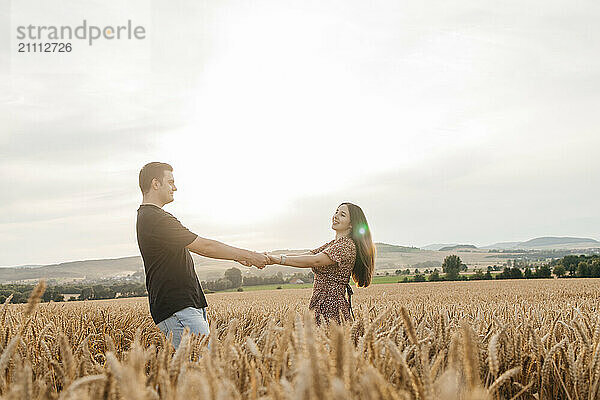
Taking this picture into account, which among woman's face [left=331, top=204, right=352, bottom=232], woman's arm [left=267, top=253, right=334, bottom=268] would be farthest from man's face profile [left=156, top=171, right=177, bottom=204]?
woman's face [left=331, top=204, right=352, bottom=232]

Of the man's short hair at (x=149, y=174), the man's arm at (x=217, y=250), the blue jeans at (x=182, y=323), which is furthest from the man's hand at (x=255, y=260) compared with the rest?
the man's short hair at (x=149, y=174)

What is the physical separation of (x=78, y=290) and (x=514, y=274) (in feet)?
94.4

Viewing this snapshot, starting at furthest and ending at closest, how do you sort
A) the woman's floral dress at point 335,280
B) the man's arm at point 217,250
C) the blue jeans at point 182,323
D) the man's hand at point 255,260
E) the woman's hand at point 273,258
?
the woman's hand at point 273,258
the man's hand at point 255,260
the woman's floral dress at point 335,280
the man's arm at point 217,250
the blue jeans at point 182,323

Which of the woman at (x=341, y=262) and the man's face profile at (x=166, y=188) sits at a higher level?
the man's face profile at (x=166, y=188)

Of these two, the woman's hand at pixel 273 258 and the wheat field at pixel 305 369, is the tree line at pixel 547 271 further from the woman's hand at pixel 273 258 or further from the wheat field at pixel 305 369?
the wheat field at pixel 305 369

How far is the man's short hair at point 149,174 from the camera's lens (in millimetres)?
5230

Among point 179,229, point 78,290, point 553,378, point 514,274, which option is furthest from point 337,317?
point 514,274

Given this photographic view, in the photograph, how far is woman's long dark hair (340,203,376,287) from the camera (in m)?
6.05

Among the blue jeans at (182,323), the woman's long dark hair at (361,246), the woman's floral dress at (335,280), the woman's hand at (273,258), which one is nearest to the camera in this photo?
the blue jeans at (182,323)

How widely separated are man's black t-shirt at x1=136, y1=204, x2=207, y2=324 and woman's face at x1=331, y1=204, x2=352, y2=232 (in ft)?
6.17

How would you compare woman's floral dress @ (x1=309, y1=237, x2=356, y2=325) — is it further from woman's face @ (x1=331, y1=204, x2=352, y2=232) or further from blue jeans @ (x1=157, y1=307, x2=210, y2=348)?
blue jeans @ (x1=157, y1=307, x2=210, y2=348)

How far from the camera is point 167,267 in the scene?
16.1 feet

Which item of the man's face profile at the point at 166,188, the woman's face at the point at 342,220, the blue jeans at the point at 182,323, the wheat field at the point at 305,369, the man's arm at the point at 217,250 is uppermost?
the man's face profile at the point at 166,188

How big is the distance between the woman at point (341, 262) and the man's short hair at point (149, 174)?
192 cm
